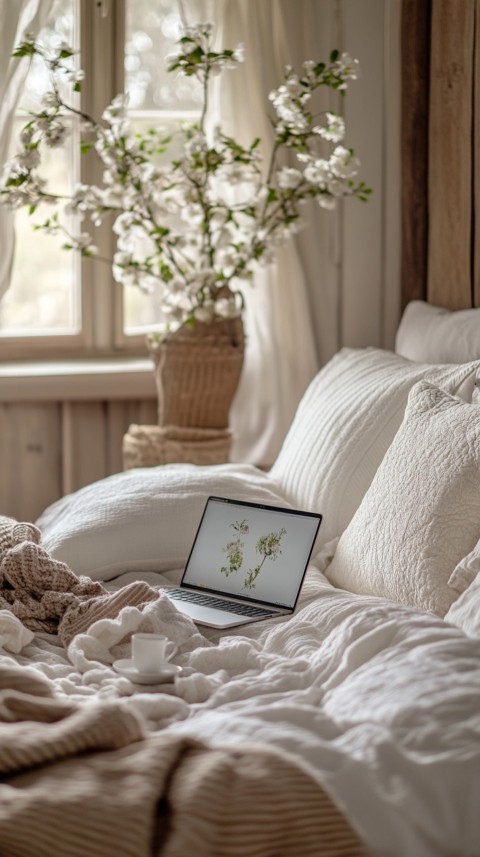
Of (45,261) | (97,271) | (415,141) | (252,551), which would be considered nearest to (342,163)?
(415,141)

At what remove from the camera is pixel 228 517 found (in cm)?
193

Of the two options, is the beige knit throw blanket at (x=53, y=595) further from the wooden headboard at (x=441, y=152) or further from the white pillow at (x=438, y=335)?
the wooden headboard at (x=441, y=152)

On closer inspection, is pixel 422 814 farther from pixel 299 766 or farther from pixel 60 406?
pixel 60 406

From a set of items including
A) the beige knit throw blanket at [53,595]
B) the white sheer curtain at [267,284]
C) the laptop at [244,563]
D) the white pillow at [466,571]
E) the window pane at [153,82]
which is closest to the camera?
the white pillow at [466,571]

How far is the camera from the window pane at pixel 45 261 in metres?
3.08

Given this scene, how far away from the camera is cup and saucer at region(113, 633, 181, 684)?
1395 mm

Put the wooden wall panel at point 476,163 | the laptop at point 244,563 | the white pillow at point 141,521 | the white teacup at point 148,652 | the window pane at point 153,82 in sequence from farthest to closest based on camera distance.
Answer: the window pane at point 153,82 → the wooden wall panel at point 476,163 → the white pillow at point 141,521 → the laptop at point 244,563 → the white teacup at point 148,652

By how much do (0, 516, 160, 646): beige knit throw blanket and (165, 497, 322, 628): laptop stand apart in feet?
0.39

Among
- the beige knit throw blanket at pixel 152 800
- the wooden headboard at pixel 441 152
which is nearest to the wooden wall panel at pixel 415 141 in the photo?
the wooden headboard at pixel 441 152

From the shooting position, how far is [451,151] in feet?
8.66

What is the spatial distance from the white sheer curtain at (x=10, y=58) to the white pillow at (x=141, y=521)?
0.99m

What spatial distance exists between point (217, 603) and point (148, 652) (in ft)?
1.42

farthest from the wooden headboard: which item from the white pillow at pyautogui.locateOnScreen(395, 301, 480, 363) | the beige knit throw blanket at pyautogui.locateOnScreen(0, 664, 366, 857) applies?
the beige knit throw blanket at pyautogui.locateOnScreen(0, 664, 366, 857)

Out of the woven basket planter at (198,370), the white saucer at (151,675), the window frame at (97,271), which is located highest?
the window frame at (97,271)
